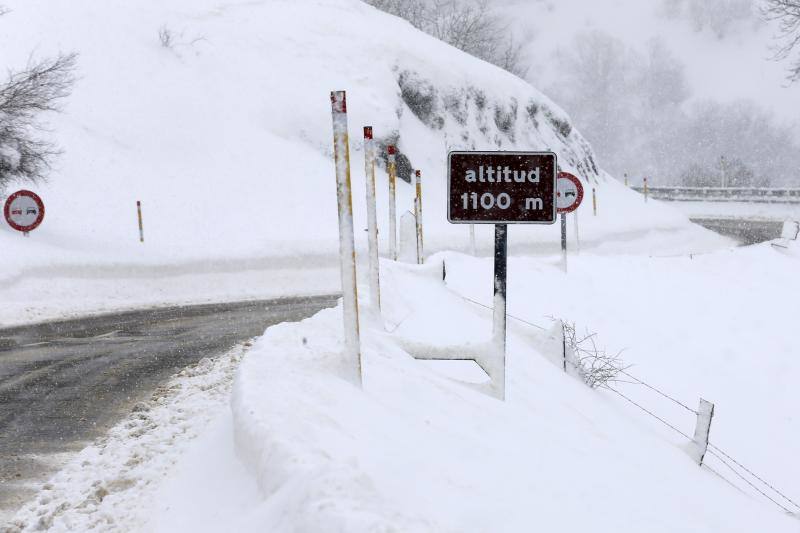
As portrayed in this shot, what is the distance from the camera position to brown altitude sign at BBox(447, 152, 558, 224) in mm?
6215

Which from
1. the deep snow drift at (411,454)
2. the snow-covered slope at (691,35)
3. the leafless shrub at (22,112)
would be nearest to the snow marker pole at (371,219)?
the deep snow drift at (411,454)

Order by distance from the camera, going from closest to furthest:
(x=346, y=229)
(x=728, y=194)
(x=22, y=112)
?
(x=346, y=229), (x=22, y=112), (x=728, y=194)

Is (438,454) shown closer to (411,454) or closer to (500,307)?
(411,454)

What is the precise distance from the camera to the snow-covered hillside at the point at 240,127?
63.4 feet

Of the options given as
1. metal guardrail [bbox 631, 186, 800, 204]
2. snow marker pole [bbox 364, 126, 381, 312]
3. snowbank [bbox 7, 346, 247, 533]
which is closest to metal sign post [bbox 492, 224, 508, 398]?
snow marker pole [bbox 364, 126, 381, 312]

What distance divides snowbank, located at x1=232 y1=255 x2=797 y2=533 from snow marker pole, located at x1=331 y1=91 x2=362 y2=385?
0.18m

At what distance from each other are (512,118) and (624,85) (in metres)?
74.0

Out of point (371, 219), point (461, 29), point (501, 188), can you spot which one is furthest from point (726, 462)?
point (461, 29)

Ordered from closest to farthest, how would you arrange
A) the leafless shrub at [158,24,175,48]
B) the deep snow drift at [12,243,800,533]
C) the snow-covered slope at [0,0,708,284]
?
the deep snow drift at [12,243,800,533] < the snow-covered slope at [0,0,708,284] < the leafless shrub at [158,24,175,48]

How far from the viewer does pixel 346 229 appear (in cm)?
523

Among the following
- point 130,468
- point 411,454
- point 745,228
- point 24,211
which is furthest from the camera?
point 745,228

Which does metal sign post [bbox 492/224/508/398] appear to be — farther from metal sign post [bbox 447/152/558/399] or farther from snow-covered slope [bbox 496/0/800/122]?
snow-covered slope [bbox 496/0/800/122]

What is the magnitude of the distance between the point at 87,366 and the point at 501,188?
485 cm

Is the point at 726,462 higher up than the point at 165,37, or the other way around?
the point at 165,37
